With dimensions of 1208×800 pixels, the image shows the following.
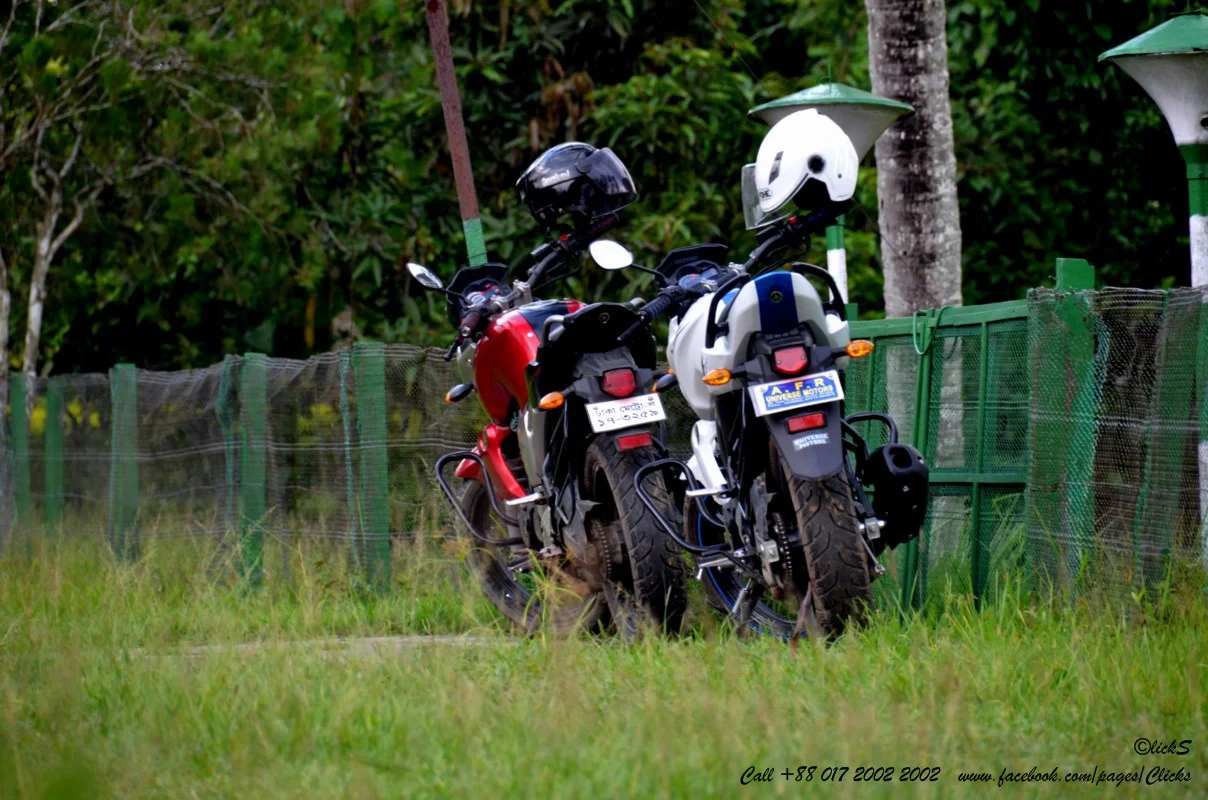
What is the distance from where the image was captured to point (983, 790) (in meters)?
4.04

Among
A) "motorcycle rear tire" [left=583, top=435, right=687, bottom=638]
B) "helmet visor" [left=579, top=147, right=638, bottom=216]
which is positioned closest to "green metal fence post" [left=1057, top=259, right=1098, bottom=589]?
"motorcycle rear tire" [left=583, top=435, right=687, bottom=638]

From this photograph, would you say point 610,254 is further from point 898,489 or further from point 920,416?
point 920,416

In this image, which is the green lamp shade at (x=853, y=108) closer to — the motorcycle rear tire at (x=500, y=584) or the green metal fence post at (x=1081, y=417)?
the green metal fence post at (x=1081, y=417)

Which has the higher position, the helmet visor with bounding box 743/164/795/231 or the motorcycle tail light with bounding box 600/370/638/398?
the helmet visor with bounding box 743/164/795/231

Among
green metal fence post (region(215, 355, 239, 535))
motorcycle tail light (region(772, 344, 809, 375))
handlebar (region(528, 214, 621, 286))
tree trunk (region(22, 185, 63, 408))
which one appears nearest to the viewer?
motorcycle tail light (region(772, 344, 809, 375))

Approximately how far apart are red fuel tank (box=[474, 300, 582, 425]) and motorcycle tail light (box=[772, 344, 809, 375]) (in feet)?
4.64

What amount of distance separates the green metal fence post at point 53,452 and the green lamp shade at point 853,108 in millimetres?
7136

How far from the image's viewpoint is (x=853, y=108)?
27.7 feet

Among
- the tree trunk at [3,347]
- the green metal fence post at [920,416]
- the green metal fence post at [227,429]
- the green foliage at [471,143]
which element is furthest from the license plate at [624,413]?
the tree trunk at [3,347]

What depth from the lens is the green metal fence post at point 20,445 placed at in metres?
14.0

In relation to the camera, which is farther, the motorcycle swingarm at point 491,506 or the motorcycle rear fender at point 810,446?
the motorcycle swingarm at point 491,506

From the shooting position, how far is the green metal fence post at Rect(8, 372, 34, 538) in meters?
14.0

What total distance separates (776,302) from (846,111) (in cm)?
261

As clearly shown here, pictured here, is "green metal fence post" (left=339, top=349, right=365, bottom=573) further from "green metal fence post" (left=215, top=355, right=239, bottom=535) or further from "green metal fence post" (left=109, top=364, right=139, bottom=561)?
"green metal fence post" (left=109, top=364, right=139, bottom=561)
